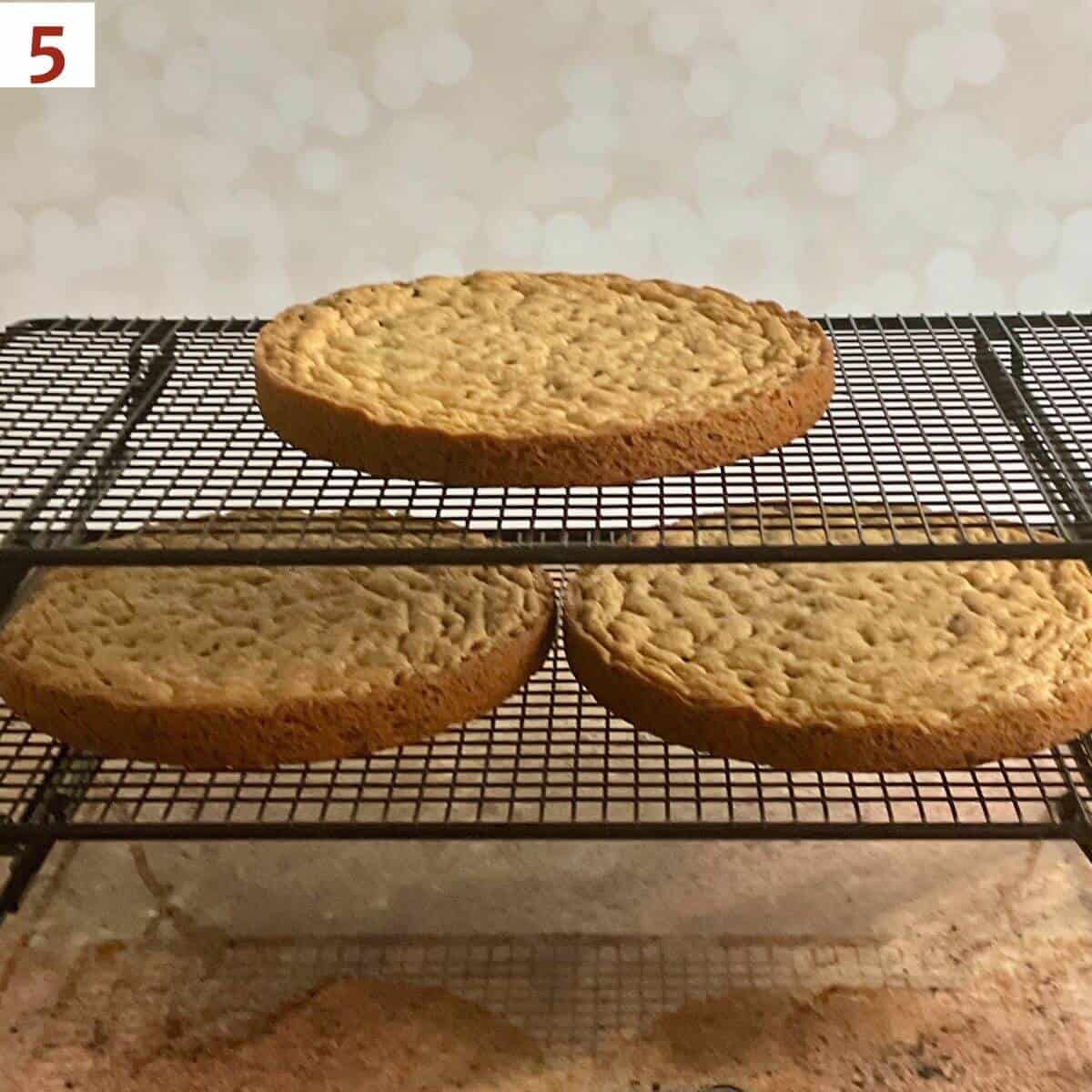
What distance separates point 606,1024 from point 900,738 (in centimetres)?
37

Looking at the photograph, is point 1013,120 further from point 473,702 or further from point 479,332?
point 473,702

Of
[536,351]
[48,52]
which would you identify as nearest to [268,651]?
[536,351]

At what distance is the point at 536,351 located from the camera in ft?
4.93

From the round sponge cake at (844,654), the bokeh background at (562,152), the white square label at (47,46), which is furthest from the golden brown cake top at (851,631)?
the white square label at (47,46)

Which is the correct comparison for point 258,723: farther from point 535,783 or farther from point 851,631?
point 851,631

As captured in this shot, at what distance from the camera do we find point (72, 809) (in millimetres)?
1714

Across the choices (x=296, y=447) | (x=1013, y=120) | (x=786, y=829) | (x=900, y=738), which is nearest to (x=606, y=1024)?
(x=786, y=829)

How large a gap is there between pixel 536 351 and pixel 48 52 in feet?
3.83

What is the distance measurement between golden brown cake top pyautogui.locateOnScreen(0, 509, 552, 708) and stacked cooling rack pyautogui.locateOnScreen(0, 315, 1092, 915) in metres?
0.06

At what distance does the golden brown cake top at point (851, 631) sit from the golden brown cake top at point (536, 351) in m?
0.16

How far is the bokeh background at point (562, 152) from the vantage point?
220 cm

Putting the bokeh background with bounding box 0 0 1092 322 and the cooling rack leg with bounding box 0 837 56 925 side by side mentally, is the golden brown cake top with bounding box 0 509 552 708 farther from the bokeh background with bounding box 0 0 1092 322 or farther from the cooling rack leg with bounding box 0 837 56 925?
the bokeh background with bounding box 0 0 1092 322

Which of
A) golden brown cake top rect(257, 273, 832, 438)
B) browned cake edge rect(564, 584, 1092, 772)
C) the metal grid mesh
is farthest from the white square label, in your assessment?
browned cake edge rect(564, 584, 1092, 772)

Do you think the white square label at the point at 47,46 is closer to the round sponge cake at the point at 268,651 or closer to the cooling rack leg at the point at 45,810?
the round sponge cake at the point at 268,651
